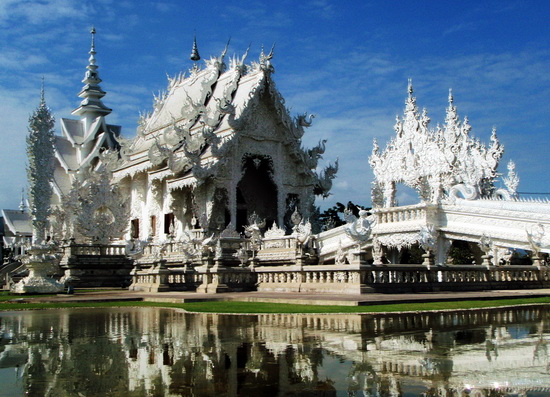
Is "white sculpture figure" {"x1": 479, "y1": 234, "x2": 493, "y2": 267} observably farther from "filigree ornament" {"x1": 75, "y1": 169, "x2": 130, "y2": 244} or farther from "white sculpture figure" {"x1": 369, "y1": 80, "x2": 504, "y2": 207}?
"filigree ornament" {"x1": 75, "y1": 169, "x2": 130, "y2": 244}

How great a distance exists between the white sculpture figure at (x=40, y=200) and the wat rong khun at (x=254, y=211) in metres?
0.04

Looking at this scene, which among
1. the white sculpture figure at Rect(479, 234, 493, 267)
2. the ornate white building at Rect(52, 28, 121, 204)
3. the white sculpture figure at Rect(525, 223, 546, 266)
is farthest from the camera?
the ornate white building at Rect(52, 28, 121, 204)

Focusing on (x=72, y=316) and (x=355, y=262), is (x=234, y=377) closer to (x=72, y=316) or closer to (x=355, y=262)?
(x=72, y=316)

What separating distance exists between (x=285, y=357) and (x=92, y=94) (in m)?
43.8

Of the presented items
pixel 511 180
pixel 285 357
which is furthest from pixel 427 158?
pixel 285 357

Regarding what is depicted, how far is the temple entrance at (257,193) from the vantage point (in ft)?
97.0

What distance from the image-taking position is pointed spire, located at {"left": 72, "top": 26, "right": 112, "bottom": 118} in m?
45.2

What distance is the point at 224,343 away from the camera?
6547 mm

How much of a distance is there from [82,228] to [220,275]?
12.7m

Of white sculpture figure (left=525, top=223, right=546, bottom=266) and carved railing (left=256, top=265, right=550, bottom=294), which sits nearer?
carved railing (left=256, top=265, right=550, bottom=294)

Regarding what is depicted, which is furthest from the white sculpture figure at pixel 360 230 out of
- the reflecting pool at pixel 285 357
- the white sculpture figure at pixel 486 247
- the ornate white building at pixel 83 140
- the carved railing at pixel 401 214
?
the ornate white building at pixel 83 140

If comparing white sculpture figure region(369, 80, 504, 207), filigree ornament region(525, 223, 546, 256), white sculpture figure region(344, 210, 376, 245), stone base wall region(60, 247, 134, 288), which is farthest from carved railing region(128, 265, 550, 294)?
white sculpture figure region(369, 80, 504, 207)

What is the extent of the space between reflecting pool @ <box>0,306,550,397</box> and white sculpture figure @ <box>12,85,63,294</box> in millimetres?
10305

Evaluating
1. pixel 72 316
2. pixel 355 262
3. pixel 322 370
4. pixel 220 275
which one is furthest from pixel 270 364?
pixel 220 275
